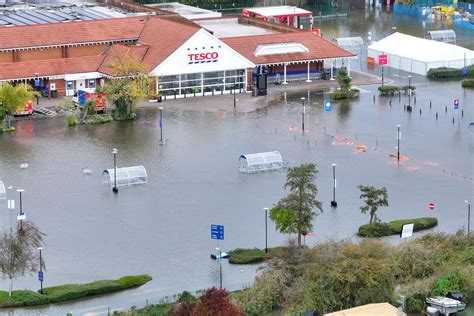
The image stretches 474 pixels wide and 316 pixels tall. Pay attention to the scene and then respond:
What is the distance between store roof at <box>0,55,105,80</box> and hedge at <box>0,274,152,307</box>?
892 inches

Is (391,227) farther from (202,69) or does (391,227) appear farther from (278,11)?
(278,11)

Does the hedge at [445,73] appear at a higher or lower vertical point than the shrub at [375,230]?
higher

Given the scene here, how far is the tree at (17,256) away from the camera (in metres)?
34.1

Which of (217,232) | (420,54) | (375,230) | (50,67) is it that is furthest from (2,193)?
(420,54)

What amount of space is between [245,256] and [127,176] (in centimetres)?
836

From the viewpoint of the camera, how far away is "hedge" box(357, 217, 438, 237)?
3862 centimetres

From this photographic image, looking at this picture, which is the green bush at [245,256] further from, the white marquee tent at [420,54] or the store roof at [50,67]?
the white marquee tent at [420,54]

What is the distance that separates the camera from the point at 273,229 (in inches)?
1543

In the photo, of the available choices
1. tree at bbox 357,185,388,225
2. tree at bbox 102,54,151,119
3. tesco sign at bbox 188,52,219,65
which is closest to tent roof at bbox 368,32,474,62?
tesco sign at bbox 188,52,219,65

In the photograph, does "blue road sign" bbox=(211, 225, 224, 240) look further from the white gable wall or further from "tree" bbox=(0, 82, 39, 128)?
the white gable wall

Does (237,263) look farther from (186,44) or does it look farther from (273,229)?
(186,44)

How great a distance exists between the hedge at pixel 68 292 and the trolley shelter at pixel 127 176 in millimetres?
8924

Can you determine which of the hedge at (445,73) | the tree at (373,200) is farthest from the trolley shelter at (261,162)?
the hedge at (445,73)

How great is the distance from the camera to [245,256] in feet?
121
